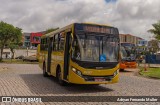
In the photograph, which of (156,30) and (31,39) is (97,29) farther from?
(31,39)

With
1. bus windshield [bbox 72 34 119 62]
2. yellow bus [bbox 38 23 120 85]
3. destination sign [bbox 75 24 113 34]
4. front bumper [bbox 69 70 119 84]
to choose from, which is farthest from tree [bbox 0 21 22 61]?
front bumper [bbox 69 70 119 84]

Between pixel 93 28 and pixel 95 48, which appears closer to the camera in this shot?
pixel 95 48

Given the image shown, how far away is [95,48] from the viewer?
1353 centimetres

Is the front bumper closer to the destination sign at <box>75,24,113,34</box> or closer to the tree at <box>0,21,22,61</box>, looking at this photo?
the destination sign at <box>75,24,113,34</box>

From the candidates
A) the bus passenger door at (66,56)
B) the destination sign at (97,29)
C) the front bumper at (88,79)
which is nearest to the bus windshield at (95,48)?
the destination sign at (97,29)

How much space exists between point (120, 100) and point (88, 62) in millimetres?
2630

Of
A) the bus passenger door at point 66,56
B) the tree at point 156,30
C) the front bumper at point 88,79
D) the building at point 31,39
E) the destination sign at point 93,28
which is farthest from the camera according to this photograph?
the building at point 31,39

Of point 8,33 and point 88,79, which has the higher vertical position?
point 8,33

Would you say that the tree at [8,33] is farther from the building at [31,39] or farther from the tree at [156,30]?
the building at [31,39]

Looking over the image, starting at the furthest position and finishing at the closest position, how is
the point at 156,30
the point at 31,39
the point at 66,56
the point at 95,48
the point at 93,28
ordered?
the point at 31,39
the point at 156,30
the point at 66,56
the point at 93,28
the point at 95,48

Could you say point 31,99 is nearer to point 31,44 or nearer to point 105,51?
point 105,51

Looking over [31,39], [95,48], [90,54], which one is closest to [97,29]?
[95,48]

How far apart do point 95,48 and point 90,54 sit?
1.22 feet

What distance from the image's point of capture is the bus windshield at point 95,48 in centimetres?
1335
